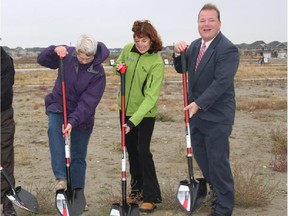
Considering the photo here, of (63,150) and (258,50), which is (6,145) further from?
(258,50)

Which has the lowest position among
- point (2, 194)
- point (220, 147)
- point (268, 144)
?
point (268, 144)

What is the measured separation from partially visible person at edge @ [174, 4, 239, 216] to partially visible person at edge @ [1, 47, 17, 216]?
1924 millimetres

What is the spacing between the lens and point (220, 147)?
4789 mm

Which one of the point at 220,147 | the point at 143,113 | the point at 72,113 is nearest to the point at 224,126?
the point at 220,147

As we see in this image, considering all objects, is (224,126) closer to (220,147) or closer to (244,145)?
(220,147)

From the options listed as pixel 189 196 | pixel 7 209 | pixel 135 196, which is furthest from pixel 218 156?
pixel 7 209

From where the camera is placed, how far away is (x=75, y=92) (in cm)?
496

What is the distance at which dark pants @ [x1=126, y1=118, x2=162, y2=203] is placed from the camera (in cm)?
521

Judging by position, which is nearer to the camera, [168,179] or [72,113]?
[72,113]

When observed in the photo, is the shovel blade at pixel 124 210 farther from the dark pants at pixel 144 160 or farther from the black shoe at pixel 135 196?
the black shoe at pixel 135 196

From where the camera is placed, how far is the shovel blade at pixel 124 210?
4.76m

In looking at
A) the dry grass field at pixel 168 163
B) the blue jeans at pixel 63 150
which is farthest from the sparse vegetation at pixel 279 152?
the blue jeans at pixel 63 150

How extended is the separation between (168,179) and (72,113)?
2.74 metres

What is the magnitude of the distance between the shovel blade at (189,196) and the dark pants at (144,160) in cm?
53
